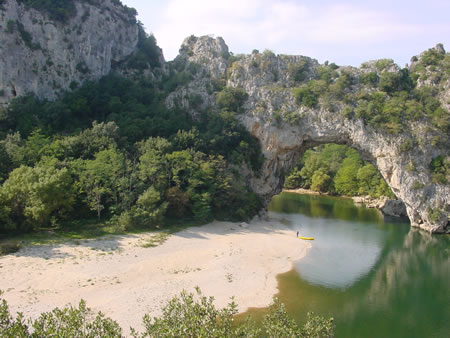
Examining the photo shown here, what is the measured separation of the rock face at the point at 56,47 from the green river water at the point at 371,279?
109 ft

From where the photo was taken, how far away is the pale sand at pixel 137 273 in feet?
60.0

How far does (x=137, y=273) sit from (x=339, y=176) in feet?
180

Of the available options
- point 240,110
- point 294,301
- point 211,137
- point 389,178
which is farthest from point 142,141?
point 389,178

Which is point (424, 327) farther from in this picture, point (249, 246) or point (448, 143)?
point (448, 143)

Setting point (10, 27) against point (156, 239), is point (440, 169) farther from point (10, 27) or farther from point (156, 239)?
point (10, 27)

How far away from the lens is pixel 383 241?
36.6 m

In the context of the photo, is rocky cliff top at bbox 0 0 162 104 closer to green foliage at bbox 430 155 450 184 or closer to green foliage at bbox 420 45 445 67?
green foliage at bbox 420 45 445 67

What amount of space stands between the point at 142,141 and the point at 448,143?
36.7m

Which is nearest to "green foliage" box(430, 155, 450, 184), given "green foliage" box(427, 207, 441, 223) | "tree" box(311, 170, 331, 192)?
"green foliage" box(427, 207, 441, 223)

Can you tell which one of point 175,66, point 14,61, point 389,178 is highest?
point 175,66

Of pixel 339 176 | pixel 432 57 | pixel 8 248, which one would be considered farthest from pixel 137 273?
pixel 339 176

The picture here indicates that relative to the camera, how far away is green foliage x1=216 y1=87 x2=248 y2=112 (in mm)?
46469

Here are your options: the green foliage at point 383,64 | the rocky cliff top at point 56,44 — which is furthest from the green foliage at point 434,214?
the rocky cliff top at point 56,44

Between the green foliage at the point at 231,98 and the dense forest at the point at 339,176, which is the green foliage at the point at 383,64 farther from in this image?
the dense forest at the point at 339,176
